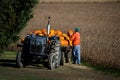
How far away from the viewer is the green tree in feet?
65.4

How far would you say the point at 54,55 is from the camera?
20.4m

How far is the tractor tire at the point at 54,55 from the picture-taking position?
20.0 metres

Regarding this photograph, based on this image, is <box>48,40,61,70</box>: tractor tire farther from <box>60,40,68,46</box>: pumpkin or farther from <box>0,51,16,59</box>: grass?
<box>0,51,16,59</box>: grass

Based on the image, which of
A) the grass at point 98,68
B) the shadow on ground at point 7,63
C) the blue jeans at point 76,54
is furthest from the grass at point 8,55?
A: the blue jeans at point 76,54

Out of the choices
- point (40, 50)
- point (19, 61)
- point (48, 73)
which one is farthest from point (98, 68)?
point (19, 61)

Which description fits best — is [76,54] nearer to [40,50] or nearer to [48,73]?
[40,50]

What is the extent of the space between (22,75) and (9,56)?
595 centimetres

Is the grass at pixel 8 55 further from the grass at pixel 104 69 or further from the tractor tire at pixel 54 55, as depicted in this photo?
the grass at pixel 104 69

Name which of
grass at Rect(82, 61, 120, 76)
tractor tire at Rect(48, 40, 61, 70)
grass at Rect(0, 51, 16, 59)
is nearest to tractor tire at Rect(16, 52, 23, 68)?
tractor tire at Rect(48, 40, 61, 70)

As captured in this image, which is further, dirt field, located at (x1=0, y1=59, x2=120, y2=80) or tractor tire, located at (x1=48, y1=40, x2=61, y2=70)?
tractor tire, located at (x1=48, y1=40, x2=61, y2=70)

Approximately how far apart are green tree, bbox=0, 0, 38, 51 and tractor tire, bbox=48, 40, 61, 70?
167cm

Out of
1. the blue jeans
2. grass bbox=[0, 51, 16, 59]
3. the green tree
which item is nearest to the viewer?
the green tree

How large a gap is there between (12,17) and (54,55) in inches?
98.3

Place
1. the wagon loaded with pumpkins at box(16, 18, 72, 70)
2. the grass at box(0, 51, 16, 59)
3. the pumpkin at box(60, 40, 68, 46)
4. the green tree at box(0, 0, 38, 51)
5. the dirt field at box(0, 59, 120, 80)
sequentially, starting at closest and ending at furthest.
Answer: the dirt field at box(0, 59, 120, 80), the green tree at box(0, 0, 38, 51), the wagon loaded with pumpkins at box(16, 18, 72, 70), the pumpkin at box(60, 40, 68, 46), the grass at box(0, 51, 16, 59)
